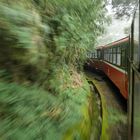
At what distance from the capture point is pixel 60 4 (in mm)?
3920

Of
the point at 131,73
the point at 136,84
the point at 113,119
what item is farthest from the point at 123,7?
the point at 136,84

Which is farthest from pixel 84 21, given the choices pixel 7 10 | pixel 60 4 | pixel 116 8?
pixel 116 8

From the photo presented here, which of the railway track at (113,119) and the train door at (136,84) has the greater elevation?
the train door at (136,84)

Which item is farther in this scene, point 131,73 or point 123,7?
point 123,7

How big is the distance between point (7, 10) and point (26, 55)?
1.30 ft

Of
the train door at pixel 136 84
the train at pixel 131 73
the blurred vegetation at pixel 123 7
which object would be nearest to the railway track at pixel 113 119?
the train at pixel 131 73

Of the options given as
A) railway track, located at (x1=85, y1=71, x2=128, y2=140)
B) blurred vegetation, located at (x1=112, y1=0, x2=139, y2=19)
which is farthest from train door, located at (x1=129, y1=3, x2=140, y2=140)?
blurred vegetation, located at (x1=112, y1=0, x2=139, y2=19)

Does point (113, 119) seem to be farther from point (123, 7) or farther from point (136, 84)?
point (123, 7)

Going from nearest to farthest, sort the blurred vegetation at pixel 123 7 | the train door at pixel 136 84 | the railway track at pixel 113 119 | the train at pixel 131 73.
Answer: the train door at pixel 136 84 < the train at pixel 131 73 < the railway track at pixel 113 119 < the blurred vegetation at pixel 123 7

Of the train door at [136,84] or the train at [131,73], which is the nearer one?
the train door at [136,84]

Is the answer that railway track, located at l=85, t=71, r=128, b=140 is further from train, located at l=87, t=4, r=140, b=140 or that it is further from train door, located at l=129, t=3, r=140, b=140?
train door, located at l=129, t=3, r=140, b=140

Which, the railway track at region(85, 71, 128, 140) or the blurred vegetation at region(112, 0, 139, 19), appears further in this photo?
the blurred vegetation at region(112, 0, 139, 19)

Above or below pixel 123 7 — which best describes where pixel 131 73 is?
below

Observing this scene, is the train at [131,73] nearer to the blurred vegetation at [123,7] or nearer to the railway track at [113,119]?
the railway track at [113,119]
